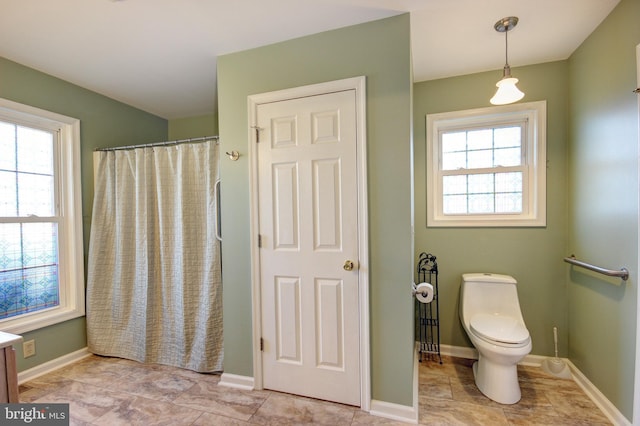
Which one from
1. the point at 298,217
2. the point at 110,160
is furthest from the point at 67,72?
the point at 298,217

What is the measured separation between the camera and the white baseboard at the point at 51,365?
2.11 meters

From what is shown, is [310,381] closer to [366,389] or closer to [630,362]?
[366,389]

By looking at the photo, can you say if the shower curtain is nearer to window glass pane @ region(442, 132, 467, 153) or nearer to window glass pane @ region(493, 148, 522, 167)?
window glass pane @ region(442, 132, 467, 153)

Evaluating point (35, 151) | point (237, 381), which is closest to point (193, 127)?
point (35, 151)

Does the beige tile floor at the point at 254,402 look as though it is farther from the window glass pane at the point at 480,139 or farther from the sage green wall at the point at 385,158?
the window glass pane at the point at 480,139

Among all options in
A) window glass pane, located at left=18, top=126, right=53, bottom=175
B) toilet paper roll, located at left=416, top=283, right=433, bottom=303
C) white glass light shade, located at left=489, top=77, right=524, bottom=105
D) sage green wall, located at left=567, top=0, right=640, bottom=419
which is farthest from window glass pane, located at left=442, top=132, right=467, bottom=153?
window glass pane, located at left=18, top=126, right=53, bottom=175

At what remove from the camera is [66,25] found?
170 cm

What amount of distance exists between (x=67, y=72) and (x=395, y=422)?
11.3 feet

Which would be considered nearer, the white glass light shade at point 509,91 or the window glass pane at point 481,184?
the white glass light shade at point 509,91

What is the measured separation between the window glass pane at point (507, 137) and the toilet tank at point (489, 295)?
1070mm

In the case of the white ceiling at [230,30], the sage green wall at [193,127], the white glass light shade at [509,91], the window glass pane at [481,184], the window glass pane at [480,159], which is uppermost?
the white ceiling at [230,30]

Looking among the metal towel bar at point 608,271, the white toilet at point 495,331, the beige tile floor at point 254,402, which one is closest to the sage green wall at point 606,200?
the metal towel bar at point 608,271

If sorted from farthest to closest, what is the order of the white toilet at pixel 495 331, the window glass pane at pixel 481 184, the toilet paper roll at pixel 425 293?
the window glass pane at pixel 481 184
the toilet paper roll at pixel 425 293
the white toilet at pixel 495 331

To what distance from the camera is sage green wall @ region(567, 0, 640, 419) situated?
153cm
